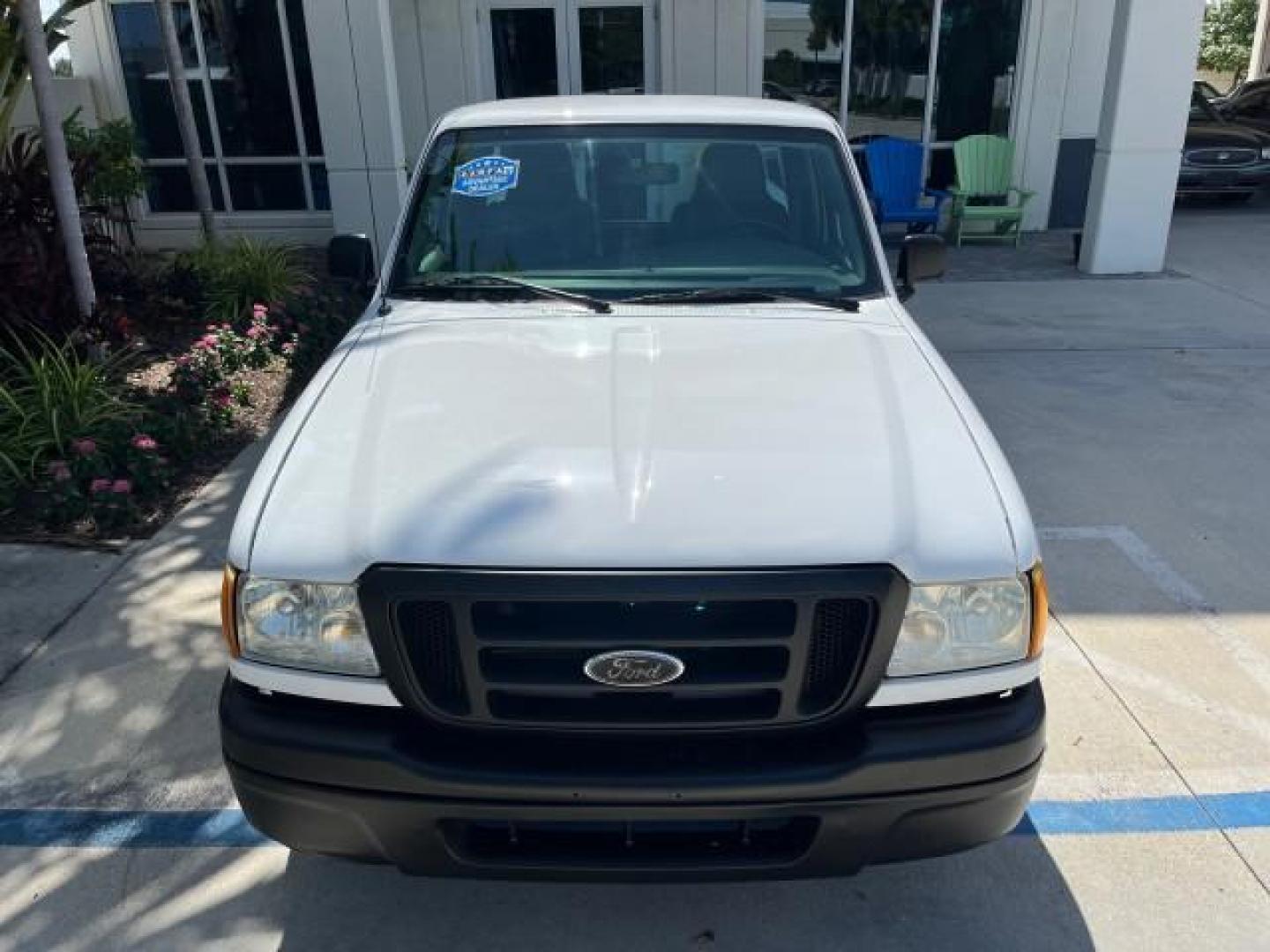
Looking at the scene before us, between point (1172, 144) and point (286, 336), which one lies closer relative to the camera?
point (286, 336)

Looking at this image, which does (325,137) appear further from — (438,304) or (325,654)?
(325,654)

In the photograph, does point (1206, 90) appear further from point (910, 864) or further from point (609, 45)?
point (910, 864)

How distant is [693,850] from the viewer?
7.14ft

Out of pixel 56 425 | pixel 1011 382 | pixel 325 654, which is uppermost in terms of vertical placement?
pixel 325 654

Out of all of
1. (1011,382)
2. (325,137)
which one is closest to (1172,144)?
(1011,382)

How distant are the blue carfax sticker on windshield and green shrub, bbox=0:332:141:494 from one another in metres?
2.71

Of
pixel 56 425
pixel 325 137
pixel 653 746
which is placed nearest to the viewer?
pixel 653 746

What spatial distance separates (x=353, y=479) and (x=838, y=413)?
1185 millimetres

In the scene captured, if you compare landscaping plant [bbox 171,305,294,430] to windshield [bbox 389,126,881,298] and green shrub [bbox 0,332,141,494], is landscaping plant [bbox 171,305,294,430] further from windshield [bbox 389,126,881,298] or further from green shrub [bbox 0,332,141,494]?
windshield [bbox 389,126,881,298]

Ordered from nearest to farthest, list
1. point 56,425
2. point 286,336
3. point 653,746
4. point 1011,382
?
point 653,746
point 56,425
point 1011,382
point 286,336

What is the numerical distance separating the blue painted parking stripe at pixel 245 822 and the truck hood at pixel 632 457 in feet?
3.93

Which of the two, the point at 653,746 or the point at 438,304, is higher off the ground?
the point at 438,304

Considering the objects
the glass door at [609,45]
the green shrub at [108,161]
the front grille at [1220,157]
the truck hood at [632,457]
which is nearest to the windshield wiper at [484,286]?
the truck hood at [632,457]

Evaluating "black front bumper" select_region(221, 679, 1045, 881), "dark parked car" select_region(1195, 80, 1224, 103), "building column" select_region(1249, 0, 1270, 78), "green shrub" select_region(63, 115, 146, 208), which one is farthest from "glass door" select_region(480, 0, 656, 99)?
"building column" select_region(1249, 0, 1270, 78)
